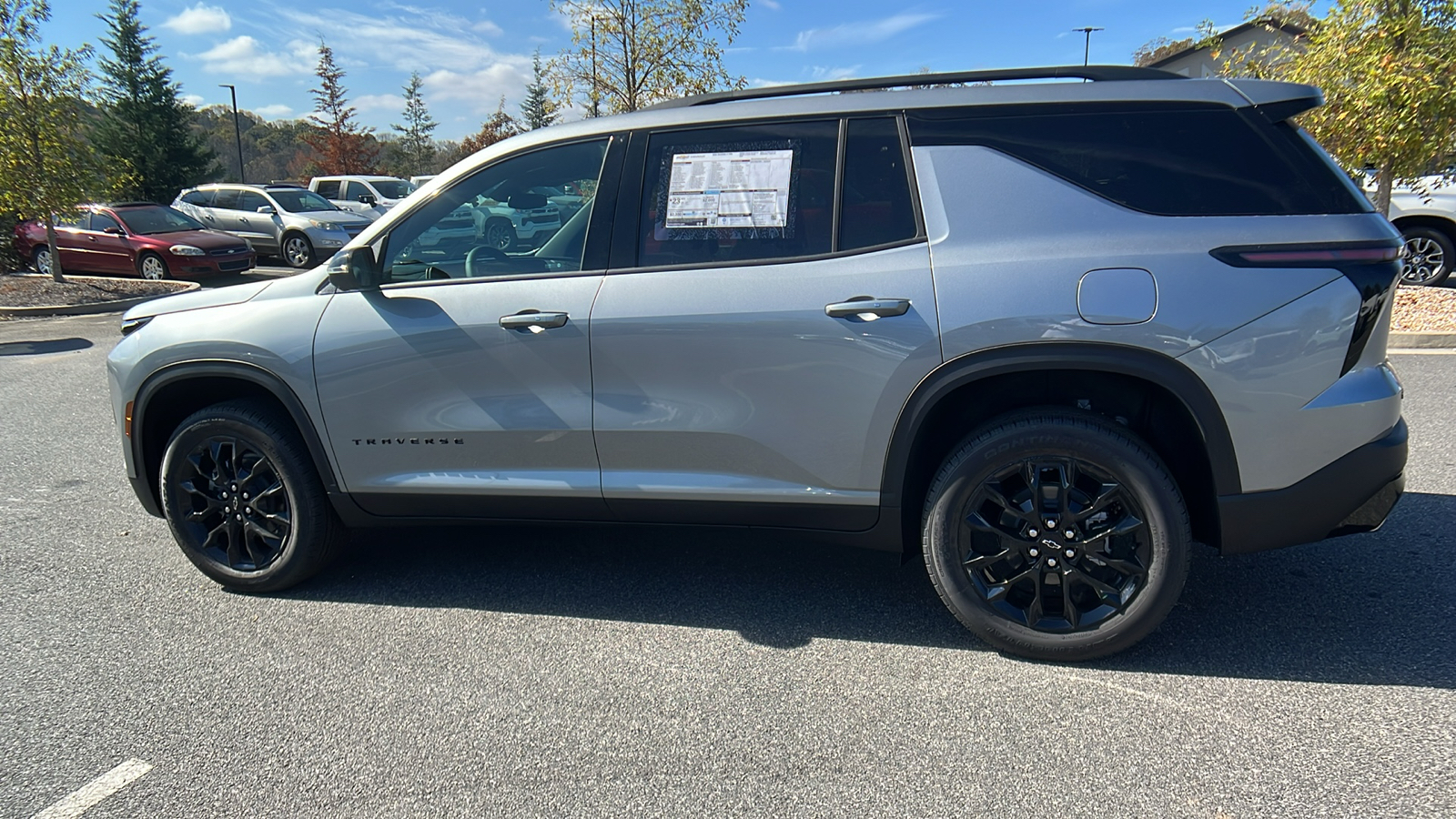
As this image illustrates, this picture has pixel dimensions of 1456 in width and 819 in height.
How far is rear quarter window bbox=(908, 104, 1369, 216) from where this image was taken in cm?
274

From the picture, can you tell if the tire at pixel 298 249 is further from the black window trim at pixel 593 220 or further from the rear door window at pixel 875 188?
the rear door window at pixel 875 188

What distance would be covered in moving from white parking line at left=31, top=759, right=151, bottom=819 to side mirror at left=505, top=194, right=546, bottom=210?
7.23ft

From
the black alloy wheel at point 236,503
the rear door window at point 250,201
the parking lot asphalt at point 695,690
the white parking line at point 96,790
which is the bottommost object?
the white parking line at point 96,790

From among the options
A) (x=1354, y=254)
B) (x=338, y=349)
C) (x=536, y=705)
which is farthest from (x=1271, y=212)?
(x=338, y=349)

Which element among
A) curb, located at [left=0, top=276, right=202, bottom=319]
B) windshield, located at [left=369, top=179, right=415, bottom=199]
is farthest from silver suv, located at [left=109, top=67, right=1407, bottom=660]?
windshield, located at [left=369, top=179, right=415, bottom=199]

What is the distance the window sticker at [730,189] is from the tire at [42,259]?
17.8 m

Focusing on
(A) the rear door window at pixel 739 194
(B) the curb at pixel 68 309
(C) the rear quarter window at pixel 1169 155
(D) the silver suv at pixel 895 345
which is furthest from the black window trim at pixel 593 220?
(B) the curb at pixel 68 309

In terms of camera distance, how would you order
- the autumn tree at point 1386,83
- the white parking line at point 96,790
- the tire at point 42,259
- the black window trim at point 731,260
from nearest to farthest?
the white parking line at point 96,790, the black window trim at point 731,260, the autumn tree at point 1386,83, the tire at point 42,259

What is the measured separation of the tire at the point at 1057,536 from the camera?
2842 mm

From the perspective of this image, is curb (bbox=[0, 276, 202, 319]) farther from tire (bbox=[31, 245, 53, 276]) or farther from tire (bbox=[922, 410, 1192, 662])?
tire (bbox=[922, 410, 1192, 662])

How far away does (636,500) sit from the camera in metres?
3.28

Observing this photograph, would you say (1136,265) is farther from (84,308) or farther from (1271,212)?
(84,308)

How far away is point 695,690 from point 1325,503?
2.03m

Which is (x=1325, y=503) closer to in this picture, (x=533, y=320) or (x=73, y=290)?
(x=533, y=320)
